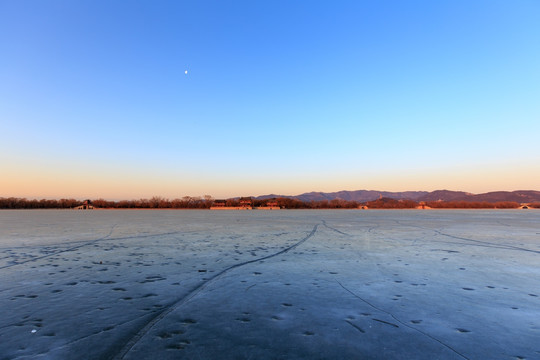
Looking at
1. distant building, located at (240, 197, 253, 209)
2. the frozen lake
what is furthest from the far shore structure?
the frozen lake

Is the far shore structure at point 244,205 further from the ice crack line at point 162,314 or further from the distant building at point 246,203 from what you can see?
the ice crack line at point 162,314

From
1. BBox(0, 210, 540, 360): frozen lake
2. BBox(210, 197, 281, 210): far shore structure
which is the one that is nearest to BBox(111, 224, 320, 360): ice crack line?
BBox(0, 210, 540, 360): frozen lake

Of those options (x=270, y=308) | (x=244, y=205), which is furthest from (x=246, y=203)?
(x=270, y=308)

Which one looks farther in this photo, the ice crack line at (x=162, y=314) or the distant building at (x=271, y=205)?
the distant building at (x=271, y=205)

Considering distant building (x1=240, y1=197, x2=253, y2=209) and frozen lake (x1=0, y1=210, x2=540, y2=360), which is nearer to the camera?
frozen lake (x1=0, y1=210, x2=540, y2=360)

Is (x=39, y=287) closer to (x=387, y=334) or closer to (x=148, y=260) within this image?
(x=148, y=260)

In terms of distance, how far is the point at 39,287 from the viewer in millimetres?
5293

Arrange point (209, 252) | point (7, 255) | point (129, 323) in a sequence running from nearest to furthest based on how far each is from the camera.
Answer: point (129, 323)
point (7, 255)
point (209, 252)

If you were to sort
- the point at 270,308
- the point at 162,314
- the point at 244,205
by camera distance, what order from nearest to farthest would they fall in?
the point at 162,314 → the point at 270,308 → the point at 244,205

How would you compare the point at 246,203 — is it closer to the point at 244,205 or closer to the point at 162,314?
the point at 244,205

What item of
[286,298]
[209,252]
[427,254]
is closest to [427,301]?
[286,298]

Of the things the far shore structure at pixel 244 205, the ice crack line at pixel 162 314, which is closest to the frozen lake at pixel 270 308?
the ice crack line at pixel 162 314

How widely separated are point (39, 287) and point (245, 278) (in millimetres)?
3748

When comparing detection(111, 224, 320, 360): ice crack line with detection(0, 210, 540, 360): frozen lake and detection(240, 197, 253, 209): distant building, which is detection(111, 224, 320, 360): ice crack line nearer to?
detection(0, 210, 540, 360): frozen lake
